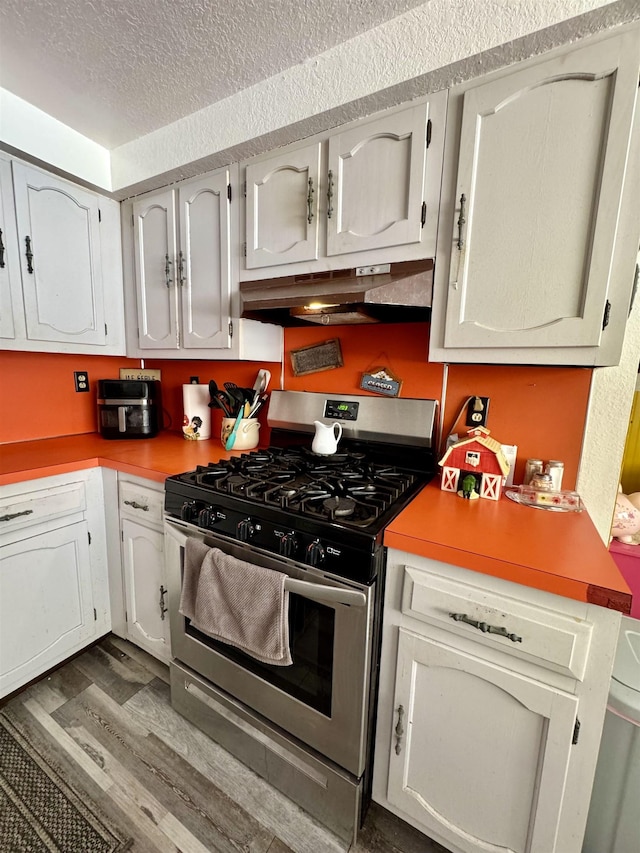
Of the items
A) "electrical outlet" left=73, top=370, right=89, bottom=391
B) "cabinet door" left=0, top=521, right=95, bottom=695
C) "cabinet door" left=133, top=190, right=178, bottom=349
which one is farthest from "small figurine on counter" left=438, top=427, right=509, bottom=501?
"electrical outlet" left=73, top=370, right=89, bottom=391

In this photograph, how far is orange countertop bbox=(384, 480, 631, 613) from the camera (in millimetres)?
708

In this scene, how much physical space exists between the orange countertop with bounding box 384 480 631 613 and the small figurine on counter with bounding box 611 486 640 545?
0.24 m

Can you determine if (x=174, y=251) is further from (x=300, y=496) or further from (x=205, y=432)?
(x=300, y=496)

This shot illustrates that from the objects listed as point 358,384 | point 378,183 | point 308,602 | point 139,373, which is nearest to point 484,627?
point 308,602

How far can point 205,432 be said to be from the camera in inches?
77.4

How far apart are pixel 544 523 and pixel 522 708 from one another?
0.43 metres

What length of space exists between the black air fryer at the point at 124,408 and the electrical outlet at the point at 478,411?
158cm

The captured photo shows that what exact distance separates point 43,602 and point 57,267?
1.43 metres

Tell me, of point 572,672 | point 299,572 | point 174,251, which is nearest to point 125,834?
point 299,572

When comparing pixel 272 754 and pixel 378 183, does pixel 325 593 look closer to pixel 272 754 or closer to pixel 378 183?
Answer: pixel 272 754

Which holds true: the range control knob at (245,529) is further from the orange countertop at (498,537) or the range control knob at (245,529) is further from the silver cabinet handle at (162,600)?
the silver cabinet handle at (162,600)

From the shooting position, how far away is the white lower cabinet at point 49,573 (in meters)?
1.32

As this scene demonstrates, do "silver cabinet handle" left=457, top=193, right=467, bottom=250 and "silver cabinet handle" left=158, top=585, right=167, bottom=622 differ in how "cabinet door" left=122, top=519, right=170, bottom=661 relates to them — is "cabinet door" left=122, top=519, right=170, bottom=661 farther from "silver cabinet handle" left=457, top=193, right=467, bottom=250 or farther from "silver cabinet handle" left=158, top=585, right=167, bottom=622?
"silver cabinet handle" left=457, top=193, right=467, bottom=250

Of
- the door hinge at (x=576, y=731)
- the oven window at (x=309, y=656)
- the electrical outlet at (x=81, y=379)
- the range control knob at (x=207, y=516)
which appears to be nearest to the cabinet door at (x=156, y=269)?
the electrical outlet at (x=81, y=379)
